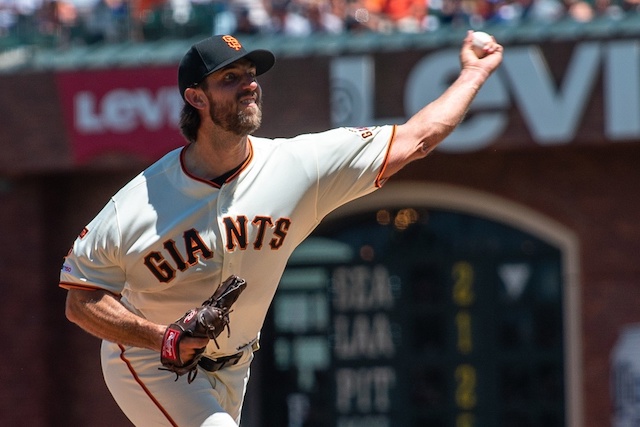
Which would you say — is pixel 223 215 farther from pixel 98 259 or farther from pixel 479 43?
pixel 479 43

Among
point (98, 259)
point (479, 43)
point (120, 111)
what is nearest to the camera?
point (98, 259)

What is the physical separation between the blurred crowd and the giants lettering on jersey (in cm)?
628

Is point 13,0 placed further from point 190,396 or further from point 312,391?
point 190,396

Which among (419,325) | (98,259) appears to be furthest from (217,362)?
(419,325)

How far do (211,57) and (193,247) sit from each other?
25.1 inches

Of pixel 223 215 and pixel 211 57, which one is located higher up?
pixel 211 57

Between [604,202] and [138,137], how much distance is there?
392cm

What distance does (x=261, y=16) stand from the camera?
10.9 metres

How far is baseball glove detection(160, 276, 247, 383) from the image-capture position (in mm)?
3963

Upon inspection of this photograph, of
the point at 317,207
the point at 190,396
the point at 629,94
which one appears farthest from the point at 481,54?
the point at 629,94

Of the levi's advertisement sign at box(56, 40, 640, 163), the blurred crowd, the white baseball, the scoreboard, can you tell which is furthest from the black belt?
the scoreboard

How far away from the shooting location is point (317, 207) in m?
4.52

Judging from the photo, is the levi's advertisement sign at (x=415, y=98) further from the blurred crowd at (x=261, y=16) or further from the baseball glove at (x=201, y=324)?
the baseball glove at (x=201, y=324)

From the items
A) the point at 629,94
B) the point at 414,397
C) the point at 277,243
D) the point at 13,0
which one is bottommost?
the point at 414,397
